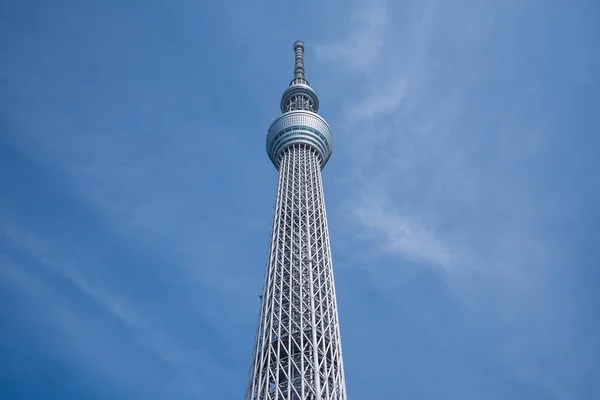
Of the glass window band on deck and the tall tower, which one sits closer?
the tall tower

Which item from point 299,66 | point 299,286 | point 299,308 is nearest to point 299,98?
point 299,66

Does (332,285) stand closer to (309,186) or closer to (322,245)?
(322,245)

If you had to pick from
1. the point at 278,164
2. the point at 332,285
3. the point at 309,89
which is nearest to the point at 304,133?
the point at 278,164

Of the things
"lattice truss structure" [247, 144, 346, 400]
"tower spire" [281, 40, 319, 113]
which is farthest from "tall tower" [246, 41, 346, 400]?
"tower spire" [281, 40, 319, 113]

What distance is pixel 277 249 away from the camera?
6194cm

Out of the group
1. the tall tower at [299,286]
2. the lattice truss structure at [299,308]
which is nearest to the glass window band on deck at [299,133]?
the tall tower at [299,286]

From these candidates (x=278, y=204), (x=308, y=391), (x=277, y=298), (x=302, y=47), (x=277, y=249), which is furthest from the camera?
(x=302, y=47)

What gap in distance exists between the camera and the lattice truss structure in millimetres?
48625

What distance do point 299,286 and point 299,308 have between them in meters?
3.00

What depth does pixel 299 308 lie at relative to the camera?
54438 millimetres

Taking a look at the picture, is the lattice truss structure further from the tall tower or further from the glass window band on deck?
the glass window band on deck

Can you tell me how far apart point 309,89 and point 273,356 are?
45.7 metres

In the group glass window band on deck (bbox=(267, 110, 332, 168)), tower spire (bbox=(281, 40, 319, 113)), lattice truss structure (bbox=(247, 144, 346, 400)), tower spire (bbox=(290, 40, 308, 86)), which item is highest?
tower spire (bbox=(290, 40, 308, 86))

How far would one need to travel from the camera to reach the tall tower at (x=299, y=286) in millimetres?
48906
